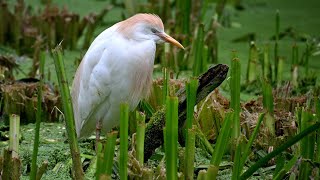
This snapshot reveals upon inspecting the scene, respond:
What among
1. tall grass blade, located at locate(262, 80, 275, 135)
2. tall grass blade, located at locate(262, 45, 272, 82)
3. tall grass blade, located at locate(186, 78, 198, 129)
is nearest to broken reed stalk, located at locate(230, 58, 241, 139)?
tall grass blade, located at locate(262, 80, 275, 135)

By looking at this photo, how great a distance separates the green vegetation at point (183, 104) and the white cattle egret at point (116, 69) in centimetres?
9

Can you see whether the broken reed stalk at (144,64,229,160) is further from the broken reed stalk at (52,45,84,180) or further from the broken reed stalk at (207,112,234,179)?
the broken reed stalk at (52,45,84,180)

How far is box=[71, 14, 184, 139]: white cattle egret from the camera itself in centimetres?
264

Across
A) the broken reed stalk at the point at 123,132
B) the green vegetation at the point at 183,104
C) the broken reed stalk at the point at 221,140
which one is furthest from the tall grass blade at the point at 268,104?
the broken reed stalk at the point at 123,132

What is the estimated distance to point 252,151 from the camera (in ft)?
8.68

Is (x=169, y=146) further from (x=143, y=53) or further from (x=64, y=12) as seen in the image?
(x=64, y=12)

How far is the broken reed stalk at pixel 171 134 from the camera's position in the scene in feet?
6.23

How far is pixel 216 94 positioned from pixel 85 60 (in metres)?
0.57

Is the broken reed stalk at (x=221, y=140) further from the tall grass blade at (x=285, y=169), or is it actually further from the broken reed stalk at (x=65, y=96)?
the broken reed stalk at (x=65, y=96)

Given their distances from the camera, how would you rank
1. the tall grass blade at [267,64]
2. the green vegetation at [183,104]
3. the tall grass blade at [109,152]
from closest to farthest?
1. the tall grass blade at [109,152]
2. the green vegetation at [183,104]
3. the tall grass blade at [267,64]

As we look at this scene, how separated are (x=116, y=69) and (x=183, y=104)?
0.34 metres

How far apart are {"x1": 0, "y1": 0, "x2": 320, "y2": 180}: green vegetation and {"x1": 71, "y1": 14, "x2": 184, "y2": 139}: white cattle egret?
0.09 meters

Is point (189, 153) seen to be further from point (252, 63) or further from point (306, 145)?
point (252, 63)

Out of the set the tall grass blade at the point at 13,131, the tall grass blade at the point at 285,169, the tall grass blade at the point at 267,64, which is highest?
the tall grass blade at the point at 267,64
